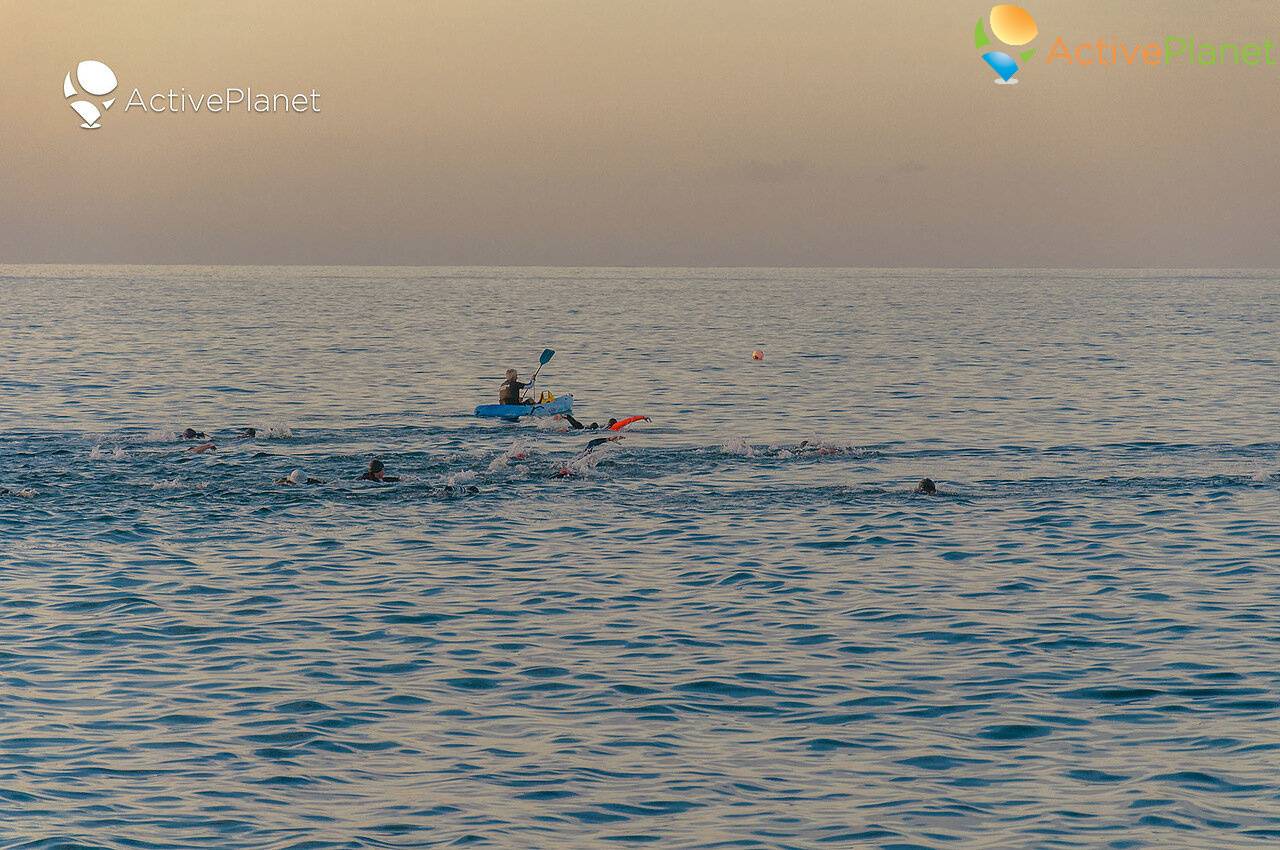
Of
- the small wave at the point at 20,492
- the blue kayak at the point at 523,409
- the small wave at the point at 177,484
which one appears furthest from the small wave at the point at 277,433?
the small wave at the point at 20,492

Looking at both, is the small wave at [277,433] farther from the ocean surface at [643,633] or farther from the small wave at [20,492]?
the small wave at [20,492]

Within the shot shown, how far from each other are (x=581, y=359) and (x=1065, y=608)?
59.1m

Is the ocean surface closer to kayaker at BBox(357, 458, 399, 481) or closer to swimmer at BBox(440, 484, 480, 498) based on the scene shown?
swimmer at BBox(440, 484, 480, 498)

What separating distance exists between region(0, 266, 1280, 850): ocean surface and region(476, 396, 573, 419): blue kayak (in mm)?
450

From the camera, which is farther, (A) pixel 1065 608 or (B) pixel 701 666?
(A) pixel 1065 608

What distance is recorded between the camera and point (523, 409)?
4375 centimetres

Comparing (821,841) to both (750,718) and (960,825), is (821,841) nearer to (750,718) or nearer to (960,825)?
(960,825)

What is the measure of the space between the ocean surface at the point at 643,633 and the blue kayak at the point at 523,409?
450 millimetres

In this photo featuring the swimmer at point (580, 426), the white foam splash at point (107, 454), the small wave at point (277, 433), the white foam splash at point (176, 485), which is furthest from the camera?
the swimmer at point (580, 426)

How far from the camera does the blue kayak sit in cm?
4359

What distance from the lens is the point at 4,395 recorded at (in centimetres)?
5384

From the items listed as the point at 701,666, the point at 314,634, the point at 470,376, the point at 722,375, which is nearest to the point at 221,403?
the point at 470,376

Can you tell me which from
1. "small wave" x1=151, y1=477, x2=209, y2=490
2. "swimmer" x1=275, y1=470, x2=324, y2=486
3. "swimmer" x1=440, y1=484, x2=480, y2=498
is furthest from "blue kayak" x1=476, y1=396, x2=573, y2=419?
"small wave" x1=151, y1=477, x2=209, y2=490

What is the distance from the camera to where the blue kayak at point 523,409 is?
4359 cm
